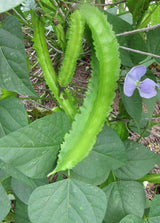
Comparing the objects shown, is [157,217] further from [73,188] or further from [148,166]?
[73,188]

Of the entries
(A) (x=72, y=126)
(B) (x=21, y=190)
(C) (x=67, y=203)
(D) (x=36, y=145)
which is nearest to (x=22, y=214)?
(B) (x=21, y=190)

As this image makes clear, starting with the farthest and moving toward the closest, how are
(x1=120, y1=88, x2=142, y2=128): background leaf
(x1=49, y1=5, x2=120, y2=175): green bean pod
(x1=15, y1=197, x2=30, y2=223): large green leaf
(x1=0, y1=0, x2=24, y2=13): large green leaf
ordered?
(x1=15, y1=197, x2=30, y2=223): large green leaf, (x1=120, y1=88, x2=142, y2=128): background leaf, (x1=49, y1=5, x2=120, y2=175): green bean pod, (x1=0, y1=0, x2=24, y2=13): large green leaf

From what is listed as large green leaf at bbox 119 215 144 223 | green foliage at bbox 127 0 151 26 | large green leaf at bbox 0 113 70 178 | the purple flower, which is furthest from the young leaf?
green foliage at bbox 127 0 151 26

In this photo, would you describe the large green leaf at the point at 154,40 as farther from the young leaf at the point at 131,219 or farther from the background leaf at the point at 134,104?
the young leaf at the point at 131,219

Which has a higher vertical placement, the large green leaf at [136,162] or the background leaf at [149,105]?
the background leaf at [149,105]

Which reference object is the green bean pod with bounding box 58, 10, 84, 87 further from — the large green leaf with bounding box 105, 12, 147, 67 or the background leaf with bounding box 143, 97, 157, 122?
the background leaf with bounding box 143, 97, 157, 122

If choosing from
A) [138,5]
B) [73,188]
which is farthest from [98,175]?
[138,5]

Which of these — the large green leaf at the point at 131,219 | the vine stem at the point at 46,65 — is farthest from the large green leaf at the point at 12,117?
the large green leaf at the point at 131,219
